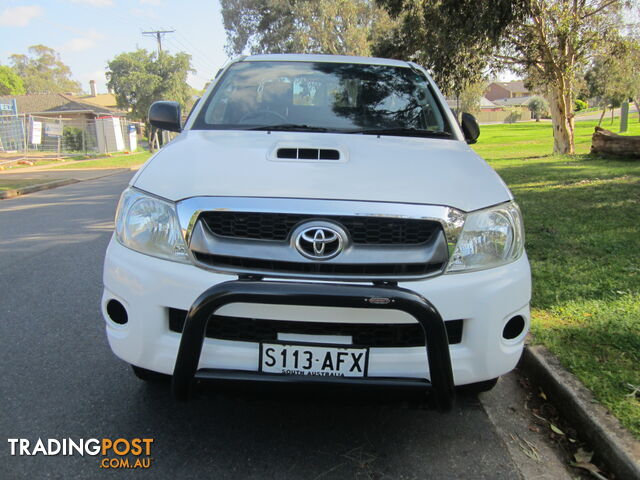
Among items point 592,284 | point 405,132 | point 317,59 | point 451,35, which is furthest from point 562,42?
point 405,132

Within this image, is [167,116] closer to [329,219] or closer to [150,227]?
[150,227]

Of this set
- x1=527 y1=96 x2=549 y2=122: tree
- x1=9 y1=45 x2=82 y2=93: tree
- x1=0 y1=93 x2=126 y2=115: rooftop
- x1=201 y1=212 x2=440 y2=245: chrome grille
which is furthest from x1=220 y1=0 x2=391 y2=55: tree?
x1=9 y1=45 x2=82 y2=93: tree

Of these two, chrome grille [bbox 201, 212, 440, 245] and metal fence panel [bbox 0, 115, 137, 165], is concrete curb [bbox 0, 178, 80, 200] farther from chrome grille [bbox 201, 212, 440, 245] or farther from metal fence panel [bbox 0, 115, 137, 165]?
chrome grille [bbox 201, 212, 440, 245]

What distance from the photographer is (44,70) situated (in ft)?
319

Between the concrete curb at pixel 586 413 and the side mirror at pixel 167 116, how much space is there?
2.62m

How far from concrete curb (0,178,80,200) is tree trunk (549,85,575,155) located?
15613mm

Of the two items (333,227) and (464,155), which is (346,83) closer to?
(464,155)

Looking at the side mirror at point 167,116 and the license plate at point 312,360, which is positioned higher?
the side mirror at point 167,116

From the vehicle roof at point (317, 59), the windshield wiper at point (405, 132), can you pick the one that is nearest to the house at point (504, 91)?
the vehicle roof at point (317, 59)

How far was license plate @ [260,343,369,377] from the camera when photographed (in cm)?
201

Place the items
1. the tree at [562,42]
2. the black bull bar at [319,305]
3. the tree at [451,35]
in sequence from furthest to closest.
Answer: the tree at [562,42] → the tree at [451,35] → the black bull bar at [319,305]

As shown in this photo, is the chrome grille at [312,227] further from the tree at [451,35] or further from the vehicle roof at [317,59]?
the tree at [451,35]

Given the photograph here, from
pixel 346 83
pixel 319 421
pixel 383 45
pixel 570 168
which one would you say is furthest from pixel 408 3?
pixel 319 421

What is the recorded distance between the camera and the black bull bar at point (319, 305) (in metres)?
1.88
